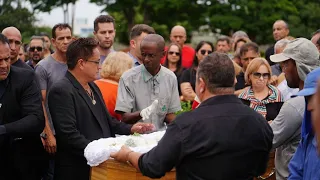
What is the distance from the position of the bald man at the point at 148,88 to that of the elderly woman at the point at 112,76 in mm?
529

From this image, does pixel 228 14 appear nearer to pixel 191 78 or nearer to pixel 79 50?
pixel 191 78

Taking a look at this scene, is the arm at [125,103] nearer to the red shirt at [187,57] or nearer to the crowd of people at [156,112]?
the crowd of people at [156,112]

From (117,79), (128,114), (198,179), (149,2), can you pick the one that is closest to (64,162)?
(128,114)

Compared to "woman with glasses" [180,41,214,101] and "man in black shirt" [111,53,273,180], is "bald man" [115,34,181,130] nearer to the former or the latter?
"man in black shirt" [111,53,273,180]

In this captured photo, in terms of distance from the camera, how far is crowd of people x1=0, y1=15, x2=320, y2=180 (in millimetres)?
3748

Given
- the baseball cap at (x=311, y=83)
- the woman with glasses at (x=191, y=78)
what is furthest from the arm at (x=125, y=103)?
the woman with glasses at (x=191, y=78)

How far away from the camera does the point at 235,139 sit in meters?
3.76

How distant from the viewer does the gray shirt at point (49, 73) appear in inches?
262

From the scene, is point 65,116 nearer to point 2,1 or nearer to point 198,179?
point 198,179

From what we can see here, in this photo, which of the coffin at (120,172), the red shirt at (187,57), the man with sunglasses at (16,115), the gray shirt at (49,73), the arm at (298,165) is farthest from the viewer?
the red shirt at (187,57)

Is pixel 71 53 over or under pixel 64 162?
over

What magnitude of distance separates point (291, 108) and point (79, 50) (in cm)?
208

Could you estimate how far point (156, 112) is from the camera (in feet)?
19.7

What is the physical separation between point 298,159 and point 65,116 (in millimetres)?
2210
